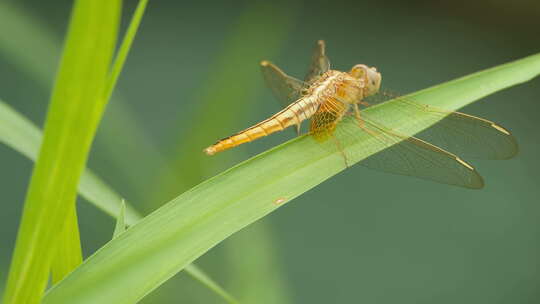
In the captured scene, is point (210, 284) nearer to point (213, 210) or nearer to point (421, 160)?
point (213, 210)

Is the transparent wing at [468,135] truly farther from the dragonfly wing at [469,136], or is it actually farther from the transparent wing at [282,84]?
the transparent wing at [282,84]

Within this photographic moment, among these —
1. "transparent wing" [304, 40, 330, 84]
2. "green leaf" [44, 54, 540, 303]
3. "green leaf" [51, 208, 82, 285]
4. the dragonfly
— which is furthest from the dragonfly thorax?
"green leaf" [51, 208, 82, 285]

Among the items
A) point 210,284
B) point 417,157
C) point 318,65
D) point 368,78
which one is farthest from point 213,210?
point 318,65

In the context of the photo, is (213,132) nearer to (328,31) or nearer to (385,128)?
(385,128)

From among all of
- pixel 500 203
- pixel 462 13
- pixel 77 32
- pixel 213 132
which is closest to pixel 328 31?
pixel 462 13

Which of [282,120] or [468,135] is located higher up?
[282,120]

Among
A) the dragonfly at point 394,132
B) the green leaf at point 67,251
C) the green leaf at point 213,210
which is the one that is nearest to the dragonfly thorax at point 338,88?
the dragonfly at point 394,132
